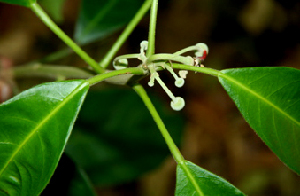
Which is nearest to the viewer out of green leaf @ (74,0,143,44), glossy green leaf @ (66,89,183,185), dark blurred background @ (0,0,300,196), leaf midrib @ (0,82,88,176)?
leaf midrib @ (0,82,88,176)

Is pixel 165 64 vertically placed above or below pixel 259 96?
above

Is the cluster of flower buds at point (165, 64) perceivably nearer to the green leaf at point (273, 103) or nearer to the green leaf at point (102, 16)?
the green leaf at point (273, 103)

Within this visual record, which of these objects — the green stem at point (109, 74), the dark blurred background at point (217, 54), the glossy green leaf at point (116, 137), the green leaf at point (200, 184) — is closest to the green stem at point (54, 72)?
the green stem at point (109, 74)

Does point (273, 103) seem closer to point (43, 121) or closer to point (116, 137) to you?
point (43, 121)

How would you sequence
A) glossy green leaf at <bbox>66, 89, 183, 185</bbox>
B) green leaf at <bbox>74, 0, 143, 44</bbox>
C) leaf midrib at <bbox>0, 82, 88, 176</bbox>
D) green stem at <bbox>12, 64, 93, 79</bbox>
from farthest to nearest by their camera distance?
glossy green leaf at <bbox>66, 89, 183, 185</bbox> < green leaf at <bbox>74, 0, 143, 44</bbox> < green stem at <bbox>12, 64, 93, 79</bbox> < leaf midrib at <bbox>0, 82, 88, 176</bbox>

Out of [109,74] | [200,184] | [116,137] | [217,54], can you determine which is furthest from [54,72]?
[217,54]

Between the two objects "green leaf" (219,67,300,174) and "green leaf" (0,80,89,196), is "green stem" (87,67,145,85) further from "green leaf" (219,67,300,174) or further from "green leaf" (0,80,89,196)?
"green leaf" (219,67,300,174)

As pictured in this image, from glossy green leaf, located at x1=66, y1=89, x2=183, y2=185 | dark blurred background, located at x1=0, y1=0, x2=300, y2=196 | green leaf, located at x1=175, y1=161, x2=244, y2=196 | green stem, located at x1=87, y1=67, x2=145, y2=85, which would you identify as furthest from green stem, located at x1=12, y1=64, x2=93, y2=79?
dark blurred background, located at x1=0, y1=0, x2=300, y2=196
